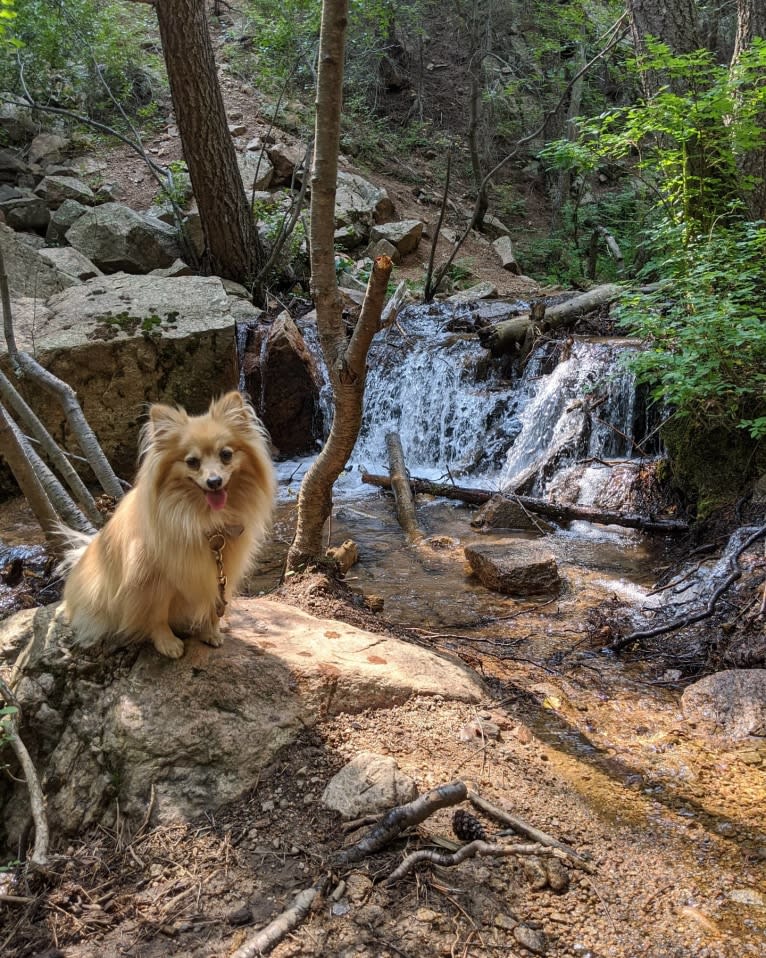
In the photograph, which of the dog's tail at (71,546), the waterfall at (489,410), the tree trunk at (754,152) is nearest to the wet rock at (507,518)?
the waterfall at (489,410)

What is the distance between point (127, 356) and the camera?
7.92 meters

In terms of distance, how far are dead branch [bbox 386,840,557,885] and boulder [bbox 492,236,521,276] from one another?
636 inches

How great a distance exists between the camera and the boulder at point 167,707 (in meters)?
2.67

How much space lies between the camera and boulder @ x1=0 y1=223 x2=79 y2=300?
8938 mm

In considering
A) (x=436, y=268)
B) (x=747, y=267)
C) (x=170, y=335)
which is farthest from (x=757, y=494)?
(x=436, y=268)

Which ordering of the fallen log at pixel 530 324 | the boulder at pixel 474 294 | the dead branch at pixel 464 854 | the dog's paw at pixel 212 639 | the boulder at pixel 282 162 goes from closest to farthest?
the dead branch at pixel 464 854, the dog's paw at pixel 212 639, the fallen log at pixel 530 324, the boulder at pixel 474 294, the boulder at pixel 282 162

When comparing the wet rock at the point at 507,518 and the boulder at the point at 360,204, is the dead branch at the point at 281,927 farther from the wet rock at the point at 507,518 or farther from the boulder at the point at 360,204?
the boulder at the point at 360,204

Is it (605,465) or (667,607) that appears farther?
(605,465)

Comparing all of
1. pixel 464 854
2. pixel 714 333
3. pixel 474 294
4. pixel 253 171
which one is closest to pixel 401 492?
pixel 714 333

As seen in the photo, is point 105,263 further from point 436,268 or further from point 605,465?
point 605,465

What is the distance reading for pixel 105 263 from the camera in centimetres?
1134

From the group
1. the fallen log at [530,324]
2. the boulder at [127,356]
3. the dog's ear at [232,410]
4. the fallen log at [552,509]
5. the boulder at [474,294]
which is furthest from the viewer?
the boulder at [474,294]

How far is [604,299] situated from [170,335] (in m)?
6.61

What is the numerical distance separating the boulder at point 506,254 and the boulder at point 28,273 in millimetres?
10879
